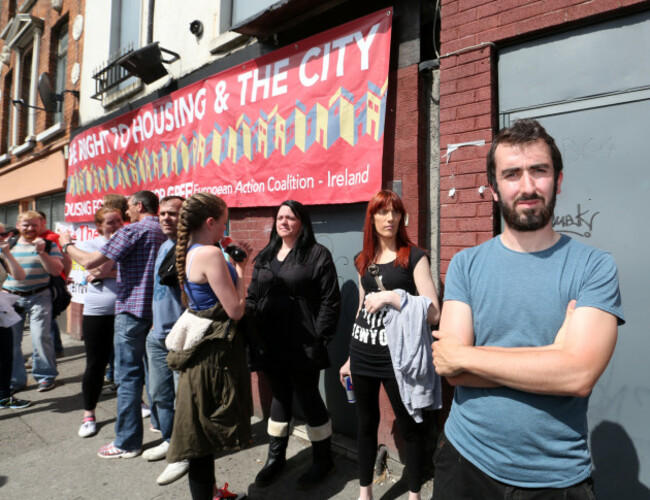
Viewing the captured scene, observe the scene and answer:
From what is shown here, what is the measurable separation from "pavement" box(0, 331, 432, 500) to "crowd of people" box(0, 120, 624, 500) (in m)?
0.12

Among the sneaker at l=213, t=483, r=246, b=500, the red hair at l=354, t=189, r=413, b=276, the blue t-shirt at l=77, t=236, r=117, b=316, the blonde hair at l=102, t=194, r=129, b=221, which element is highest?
the blonde hair at l=102, t=194, r=129, b=221

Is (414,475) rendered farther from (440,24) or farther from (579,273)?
(440,24)

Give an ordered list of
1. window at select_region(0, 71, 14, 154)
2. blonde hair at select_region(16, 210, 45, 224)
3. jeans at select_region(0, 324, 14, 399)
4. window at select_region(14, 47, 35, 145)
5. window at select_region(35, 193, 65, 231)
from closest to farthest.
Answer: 1. jeans at select_region(0, 324, 14, 399)
2. blonde hair at select_region(16, 210, 45, 224)
3. window at select_region(35, 193, 65, 231)
4. window at select_region(14, 47, 35, 145)
5. window at select_region(0, 71, 14, 154)

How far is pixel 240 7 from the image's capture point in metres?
4.96

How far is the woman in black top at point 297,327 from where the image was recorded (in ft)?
9.92

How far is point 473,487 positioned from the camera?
4.82 ft

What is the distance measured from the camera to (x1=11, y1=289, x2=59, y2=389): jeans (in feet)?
16.4

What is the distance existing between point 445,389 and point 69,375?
205 inches

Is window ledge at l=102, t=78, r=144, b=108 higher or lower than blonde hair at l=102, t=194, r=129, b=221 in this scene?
higher

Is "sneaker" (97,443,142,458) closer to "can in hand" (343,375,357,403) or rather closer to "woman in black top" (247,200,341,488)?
"woman in black top" (247,200,341,488)

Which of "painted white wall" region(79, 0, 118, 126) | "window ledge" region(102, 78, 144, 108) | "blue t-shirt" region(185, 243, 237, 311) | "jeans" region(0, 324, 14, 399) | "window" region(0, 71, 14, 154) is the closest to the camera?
"blue t-shirt" region(185, 243, 237, 311)

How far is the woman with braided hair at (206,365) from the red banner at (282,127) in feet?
4.55

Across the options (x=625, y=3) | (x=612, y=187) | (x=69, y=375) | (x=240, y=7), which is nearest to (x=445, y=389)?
(x=612, y=187)

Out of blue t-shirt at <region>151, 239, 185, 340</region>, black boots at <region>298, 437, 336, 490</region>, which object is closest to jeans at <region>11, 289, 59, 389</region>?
blue t-shirt at <region>151, 239, 185, 340</region>
